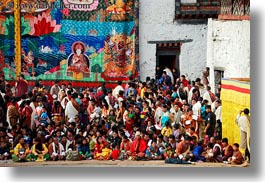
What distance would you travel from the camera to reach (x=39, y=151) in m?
8.62

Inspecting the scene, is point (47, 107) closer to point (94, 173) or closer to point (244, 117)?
point (94, 173)

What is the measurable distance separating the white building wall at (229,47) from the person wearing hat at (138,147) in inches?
40.3

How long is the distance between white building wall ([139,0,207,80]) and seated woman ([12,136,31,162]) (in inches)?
61.3

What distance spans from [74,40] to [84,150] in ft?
4.19

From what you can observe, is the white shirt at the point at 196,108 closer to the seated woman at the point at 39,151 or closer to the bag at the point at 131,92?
the bag at the point at 131,92

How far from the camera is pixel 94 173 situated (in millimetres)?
8445

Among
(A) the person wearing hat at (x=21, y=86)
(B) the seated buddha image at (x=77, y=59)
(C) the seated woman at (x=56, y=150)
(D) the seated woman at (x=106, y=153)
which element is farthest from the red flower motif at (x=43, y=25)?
(D) the seated woman at (x=106, y=153)

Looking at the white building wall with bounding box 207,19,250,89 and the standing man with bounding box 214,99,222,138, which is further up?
the white building wall with bounding box 207,19,250,89

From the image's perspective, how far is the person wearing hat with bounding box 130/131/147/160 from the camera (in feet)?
28.2

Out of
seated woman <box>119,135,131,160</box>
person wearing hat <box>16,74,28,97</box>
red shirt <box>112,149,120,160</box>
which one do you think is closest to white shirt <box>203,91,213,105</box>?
seated woman <box>119,135,131,160</box>

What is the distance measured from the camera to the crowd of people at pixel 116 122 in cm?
859

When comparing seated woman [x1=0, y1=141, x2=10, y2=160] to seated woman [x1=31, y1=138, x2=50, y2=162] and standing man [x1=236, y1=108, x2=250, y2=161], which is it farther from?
standing man [x1=236, y1=108, x2=250, y2=161]

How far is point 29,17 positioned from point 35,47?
0.35 m

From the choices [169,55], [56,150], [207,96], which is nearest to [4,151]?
[56,150]
